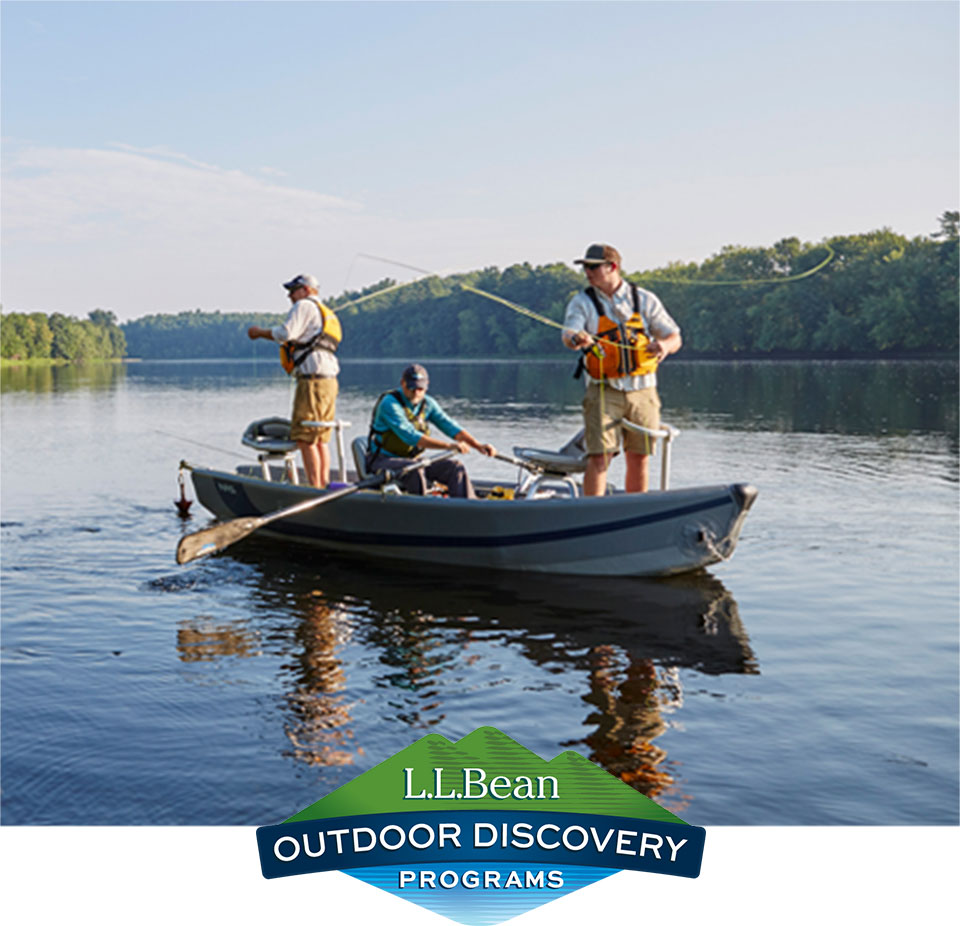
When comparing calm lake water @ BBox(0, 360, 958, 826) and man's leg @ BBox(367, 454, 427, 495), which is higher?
man's leg @ BBox(367, 454, 427, 495)

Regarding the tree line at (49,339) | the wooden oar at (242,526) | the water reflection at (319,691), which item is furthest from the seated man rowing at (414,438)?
the tree line at (49,339)

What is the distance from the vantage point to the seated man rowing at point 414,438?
9461mm

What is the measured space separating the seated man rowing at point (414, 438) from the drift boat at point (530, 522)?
26cm

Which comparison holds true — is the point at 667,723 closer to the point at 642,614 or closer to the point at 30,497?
the point at 642,614

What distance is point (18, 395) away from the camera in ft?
157

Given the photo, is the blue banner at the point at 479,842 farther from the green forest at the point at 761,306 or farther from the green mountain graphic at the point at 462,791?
the green forest at the point at 761,306

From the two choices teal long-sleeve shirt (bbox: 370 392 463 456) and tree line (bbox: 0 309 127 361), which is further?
tree line (bbox: 0 309 127 361)

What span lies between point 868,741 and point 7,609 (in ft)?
21.0

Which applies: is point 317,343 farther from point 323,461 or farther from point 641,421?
point 641,421

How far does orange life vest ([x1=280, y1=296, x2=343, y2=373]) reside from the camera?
416 inches

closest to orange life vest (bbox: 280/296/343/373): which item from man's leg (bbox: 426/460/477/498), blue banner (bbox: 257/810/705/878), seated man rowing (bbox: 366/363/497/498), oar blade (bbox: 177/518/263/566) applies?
seated man rowing (bbox: 366/363/497/498)

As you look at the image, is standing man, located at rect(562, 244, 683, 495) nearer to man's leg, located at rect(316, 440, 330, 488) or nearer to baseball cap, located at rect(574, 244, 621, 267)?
baseball cap, located at rect(574, 244, 621, 267)

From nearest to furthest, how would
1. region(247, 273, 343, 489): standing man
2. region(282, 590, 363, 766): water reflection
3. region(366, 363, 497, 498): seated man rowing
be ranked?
region(282, 590, 363, 766): water reflection, region(366, 363, 497, 498): seated man rowing, region(247, 273, 343, 489): standing man

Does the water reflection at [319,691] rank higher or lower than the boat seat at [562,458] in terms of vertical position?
lower
